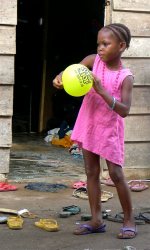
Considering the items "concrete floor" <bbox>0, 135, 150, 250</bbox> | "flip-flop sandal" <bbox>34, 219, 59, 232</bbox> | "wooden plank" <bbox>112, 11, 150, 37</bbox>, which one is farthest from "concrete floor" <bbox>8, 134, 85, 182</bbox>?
"wooden plank" <bbox>112, 11, 150, 37</bbox>

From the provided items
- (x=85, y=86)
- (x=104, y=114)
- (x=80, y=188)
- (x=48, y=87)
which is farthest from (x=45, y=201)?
(x=48, y=87)

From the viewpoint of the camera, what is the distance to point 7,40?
19.3ft

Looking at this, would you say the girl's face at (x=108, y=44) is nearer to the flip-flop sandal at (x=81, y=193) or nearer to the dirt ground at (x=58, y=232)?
the dirt ground at (x=58, y=232)

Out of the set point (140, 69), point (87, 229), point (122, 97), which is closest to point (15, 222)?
point (87, 229)

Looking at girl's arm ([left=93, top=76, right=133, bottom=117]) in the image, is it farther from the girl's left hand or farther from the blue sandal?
the blue sandal

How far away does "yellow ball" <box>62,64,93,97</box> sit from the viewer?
3.93m

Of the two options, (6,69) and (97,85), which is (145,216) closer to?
(97,85)

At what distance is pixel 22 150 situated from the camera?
828 cm

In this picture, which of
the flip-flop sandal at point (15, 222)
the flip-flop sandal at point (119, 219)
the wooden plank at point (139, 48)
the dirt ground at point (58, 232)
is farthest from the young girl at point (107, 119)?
the wooden plank at point (139, 48)

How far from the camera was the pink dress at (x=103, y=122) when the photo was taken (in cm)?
426

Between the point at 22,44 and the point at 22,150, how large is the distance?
280 cm

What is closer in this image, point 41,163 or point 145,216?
point 145,216

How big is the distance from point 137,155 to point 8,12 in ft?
7.38

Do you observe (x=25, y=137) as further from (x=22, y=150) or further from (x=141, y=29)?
(x=141, y=29)
